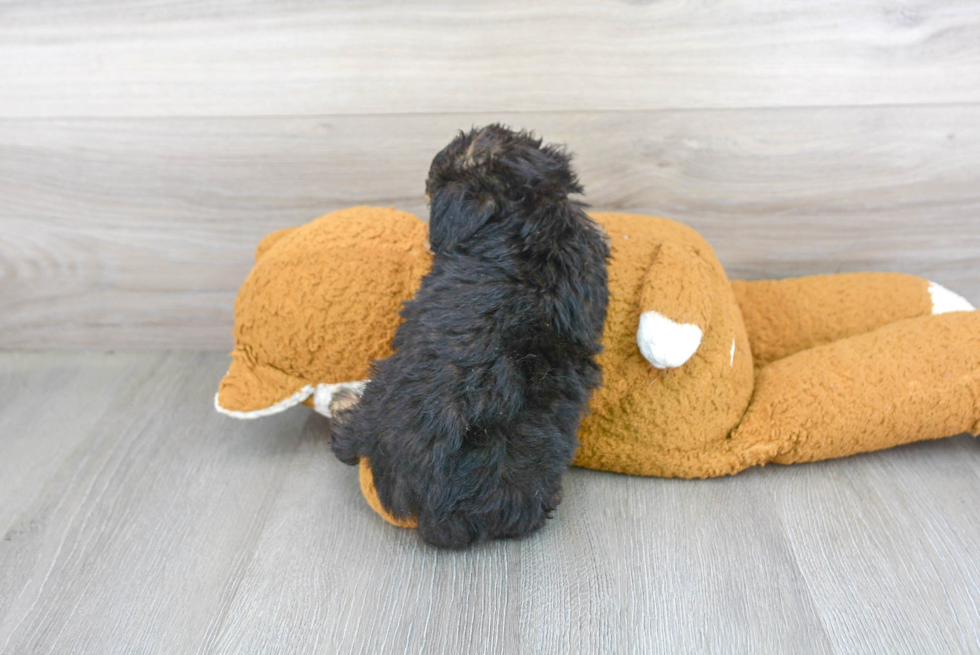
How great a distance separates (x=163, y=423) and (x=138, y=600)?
1.05 feet

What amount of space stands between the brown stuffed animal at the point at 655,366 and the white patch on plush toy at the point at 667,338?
25mm

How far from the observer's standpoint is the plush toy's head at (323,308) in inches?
29.5

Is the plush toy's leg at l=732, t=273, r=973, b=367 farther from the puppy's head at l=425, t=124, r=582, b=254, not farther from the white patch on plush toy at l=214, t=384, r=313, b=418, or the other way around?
the white patch on plush toy at l=214, t=384, r=313, b=418

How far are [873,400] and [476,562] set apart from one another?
0.44m

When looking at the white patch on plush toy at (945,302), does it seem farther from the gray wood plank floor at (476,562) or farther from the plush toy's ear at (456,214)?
the plush toy's ear at (456,214)

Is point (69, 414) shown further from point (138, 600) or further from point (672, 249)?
point (672, 249)

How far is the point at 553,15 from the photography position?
0.87 metres

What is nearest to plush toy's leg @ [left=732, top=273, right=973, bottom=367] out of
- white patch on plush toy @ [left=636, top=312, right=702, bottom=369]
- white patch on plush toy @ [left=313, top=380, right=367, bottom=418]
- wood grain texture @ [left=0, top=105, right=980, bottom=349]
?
wood grain texture @ [left=0, top=105, right=980, bottom=349]

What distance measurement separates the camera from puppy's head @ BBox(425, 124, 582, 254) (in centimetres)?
63

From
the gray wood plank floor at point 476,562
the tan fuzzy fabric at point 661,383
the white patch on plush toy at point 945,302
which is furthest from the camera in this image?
the white patch on plush toy at point 945,302

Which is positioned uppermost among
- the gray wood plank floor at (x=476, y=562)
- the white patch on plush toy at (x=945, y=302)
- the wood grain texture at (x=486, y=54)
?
the wood grain texture at (x=486, y=54)

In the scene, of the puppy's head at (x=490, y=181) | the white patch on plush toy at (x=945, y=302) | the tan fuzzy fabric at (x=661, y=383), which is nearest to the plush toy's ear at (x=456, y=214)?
the puppy's head at (x=490, y=181)

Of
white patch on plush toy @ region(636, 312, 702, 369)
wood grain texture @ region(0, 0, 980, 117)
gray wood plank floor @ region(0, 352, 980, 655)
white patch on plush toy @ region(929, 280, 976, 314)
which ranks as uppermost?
wood grain texture @ region(0, 0, 980, 117)

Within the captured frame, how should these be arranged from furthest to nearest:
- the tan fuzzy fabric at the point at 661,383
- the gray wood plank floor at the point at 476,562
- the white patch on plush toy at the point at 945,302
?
the white patch on plush toy at the point at 945,302, the tan fuzzy fabric at the point at 661,383, the gray wood plank floor at the point at 476,562
